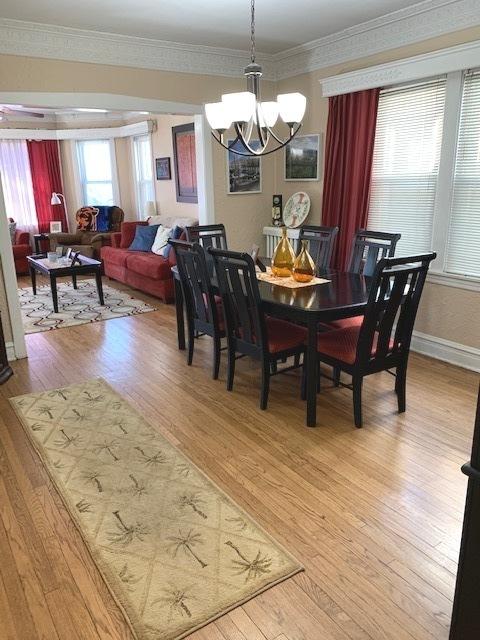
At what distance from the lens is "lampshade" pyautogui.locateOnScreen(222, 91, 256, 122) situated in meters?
2.82

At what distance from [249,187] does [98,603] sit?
15.0 feet

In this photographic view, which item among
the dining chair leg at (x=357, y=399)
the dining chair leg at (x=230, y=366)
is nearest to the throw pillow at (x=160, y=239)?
the dining chair leg at (x=230, y=366)

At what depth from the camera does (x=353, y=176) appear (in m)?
4.66

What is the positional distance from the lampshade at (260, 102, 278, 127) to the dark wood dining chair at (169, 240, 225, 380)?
93cm

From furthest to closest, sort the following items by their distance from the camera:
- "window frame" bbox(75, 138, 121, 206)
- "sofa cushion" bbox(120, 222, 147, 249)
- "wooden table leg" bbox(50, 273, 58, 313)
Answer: "window frame" bbox(75, 138, 121, 206) → "sofa cushion" bbox(120, 222, 147, 249) → "wooden table leg" bbox(50, 273, 58, 313)

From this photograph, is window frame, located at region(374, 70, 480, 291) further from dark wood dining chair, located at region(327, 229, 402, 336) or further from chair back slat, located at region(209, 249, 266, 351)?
chair back slat, located at region(209, 249, 266, 351)

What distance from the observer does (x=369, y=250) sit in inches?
152

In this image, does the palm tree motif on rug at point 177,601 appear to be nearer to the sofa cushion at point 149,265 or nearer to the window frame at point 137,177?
the sofa cushion at point 149,265

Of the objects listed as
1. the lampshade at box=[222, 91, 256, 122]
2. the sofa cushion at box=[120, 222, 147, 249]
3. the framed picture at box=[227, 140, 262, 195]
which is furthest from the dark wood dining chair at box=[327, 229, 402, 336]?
the sofa cushion at box=[120, 222, 147, 249]

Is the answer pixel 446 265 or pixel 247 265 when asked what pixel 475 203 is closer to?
pixel 446 265

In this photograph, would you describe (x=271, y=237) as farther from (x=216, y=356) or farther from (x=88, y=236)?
(x=88, y=236)

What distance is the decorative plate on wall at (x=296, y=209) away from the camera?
529 centimetres

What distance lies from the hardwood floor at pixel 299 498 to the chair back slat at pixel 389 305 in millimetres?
458

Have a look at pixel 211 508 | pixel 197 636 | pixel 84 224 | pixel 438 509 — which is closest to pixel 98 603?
pixel 197 636
